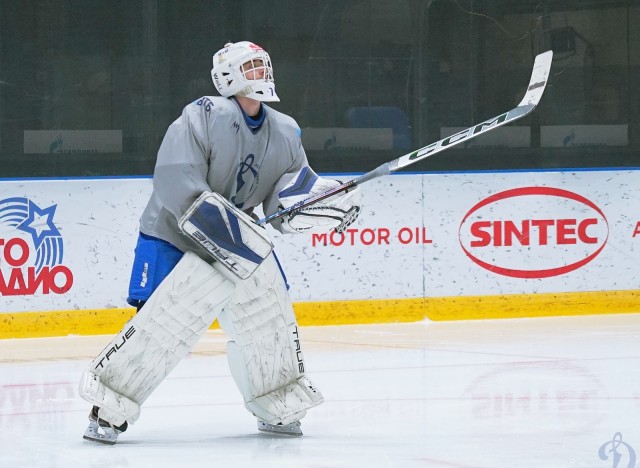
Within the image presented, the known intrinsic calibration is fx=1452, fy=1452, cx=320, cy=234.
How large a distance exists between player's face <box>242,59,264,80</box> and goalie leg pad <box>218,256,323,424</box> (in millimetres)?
566

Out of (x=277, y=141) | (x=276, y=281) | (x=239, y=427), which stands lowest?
(x=239, y=427)

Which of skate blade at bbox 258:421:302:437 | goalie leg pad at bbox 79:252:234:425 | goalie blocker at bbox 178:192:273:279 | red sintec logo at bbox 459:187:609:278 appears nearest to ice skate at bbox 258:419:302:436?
skate blade at bbox 258:421:302:437

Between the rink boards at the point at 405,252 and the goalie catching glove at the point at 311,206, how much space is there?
9.46ft

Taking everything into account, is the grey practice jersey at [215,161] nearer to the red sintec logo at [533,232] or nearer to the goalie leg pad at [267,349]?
the goalie leg pad at [267,349]

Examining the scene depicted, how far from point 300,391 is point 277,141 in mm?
796

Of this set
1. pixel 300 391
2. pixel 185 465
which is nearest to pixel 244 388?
pixel 300 391

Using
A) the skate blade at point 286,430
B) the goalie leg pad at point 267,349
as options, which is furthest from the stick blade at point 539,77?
Result: the skate blade at point 286,430

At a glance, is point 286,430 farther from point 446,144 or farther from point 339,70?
point 339,70

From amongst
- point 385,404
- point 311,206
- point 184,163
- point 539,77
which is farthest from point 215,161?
point 385,404

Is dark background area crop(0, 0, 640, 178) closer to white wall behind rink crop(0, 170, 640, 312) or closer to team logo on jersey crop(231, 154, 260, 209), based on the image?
white wall behind rink crop(0, 170, 640, 312)

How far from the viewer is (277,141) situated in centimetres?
447

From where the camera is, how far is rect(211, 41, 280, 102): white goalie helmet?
4.41m

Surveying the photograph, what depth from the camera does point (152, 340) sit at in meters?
4.32

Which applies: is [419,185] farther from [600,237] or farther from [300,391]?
[300,391]
